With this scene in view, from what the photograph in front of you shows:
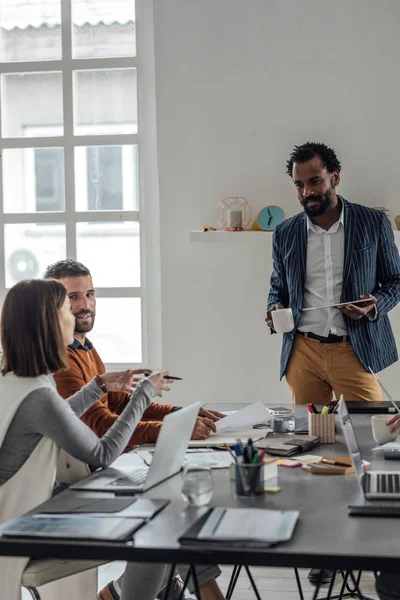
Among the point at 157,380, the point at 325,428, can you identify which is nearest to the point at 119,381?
the point at 157,380

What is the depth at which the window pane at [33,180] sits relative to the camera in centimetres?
504

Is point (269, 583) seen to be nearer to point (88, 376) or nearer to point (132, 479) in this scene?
point (88, 376)

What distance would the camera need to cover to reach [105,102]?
4977mm

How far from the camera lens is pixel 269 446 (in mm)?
2514

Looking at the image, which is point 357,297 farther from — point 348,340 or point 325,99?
point 325,99

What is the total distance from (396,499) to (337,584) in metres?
1.71

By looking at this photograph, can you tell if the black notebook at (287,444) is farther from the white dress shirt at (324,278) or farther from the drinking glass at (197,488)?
the white dress shirt at (324,278)

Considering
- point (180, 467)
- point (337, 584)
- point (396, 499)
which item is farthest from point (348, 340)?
point (396, 499)

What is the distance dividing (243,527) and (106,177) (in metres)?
3.57

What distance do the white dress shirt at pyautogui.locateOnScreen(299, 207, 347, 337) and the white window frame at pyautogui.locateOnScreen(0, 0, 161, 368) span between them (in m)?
1.30

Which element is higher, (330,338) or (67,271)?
(67,271)

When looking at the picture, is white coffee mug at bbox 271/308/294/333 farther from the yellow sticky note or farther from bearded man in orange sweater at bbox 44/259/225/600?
the yellow sticky note

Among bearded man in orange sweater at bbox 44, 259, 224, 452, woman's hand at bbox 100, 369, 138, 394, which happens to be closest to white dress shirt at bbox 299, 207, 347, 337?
bearded man in orange sweater at bbox 44, 259, 224, 452

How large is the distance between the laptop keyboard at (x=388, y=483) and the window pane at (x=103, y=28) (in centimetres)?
355
